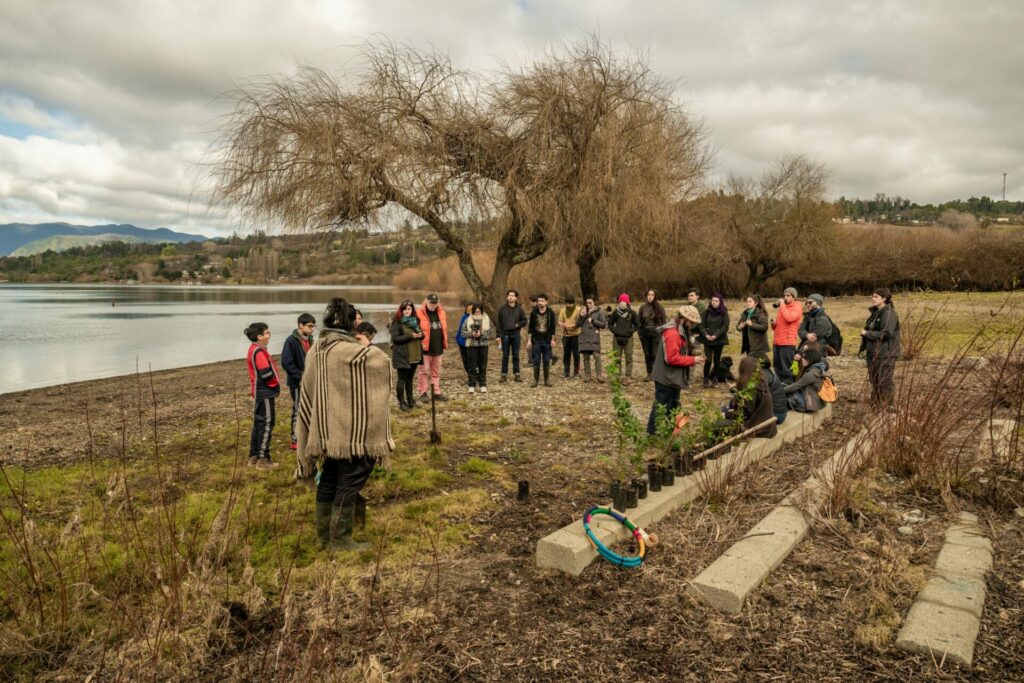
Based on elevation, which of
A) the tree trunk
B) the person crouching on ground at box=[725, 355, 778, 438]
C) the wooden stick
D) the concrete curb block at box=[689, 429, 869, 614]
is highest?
the tree trunk

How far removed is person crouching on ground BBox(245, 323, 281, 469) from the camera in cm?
658

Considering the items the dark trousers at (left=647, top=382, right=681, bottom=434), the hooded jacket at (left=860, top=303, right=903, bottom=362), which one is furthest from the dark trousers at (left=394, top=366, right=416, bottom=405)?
the hooded jacket at (left=860, top=303, right=903, bottom=362)

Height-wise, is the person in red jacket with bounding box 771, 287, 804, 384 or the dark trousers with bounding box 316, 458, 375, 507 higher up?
the person in red jacket with bounding box 771, 287, 804, 384

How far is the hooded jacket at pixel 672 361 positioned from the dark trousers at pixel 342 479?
11.6 feet

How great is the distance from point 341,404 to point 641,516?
2.28 metres

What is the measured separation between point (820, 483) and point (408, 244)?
1526 cm

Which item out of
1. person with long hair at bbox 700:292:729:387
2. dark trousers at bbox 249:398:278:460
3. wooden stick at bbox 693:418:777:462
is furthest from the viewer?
person with long hair at bbox 700:292:729:387

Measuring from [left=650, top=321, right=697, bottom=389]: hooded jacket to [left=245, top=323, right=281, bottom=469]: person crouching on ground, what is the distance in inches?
162

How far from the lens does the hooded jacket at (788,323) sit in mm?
9695

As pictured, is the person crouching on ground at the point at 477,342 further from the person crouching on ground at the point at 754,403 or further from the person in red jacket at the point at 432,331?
the person crouching on ground at the point at 754,403

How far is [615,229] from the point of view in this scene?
17.7m

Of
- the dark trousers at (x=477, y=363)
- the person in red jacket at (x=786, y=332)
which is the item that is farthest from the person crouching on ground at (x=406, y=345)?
the person in red jacket at (x=786, y=332)

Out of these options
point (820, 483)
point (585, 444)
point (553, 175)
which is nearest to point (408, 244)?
point (553, 175)

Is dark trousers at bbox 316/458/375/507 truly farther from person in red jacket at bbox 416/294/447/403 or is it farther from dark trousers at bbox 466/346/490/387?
dark trousers at bbox 466/346/490/387
